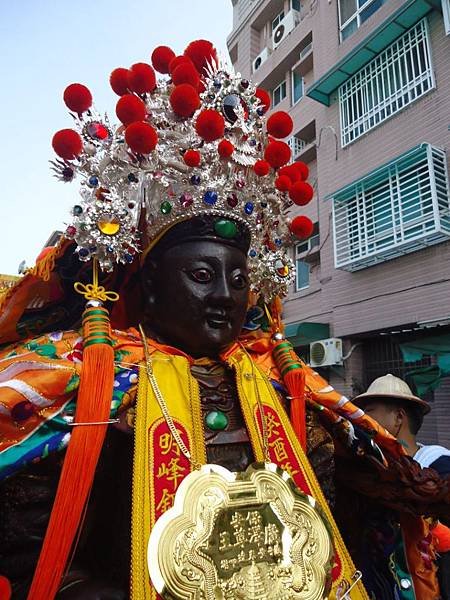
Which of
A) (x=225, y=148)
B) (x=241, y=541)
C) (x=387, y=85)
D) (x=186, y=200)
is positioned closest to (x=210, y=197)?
(x=186, y=200)

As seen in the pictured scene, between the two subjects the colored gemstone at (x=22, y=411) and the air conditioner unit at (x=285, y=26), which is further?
the air conditioner unit at (x=285, y=26)

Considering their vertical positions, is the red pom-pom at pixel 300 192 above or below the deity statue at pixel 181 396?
above

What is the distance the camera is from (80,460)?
1.41 m

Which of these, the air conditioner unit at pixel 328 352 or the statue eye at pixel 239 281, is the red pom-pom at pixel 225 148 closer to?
the statue eye at pixel 239 281

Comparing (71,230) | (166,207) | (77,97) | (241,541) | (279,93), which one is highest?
(279,93)

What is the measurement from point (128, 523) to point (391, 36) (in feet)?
31.3

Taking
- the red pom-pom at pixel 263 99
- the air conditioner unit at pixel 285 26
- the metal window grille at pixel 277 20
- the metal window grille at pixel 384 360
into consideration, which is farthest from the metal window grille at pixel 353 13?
the red pom-pom at pixel 263 99

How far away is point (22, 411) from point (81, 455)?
0.22m

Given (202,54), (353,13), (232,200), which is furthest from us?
(353,13)

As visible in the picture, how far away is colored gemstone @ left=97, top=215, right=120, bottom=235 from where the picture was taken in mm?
1724

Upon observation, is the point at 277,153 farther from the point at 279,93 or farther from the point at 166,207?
the point at 279,93

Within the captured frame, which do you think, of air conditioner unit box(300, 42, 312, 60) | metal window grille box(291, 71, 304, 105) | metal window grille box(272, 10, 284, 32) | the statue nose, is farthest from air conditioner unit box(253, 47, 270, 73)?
the statue nose

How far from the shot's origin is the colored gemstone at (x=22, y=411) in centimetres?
137

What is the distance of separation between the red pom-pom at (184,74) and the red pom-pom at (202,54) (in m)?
0.22
